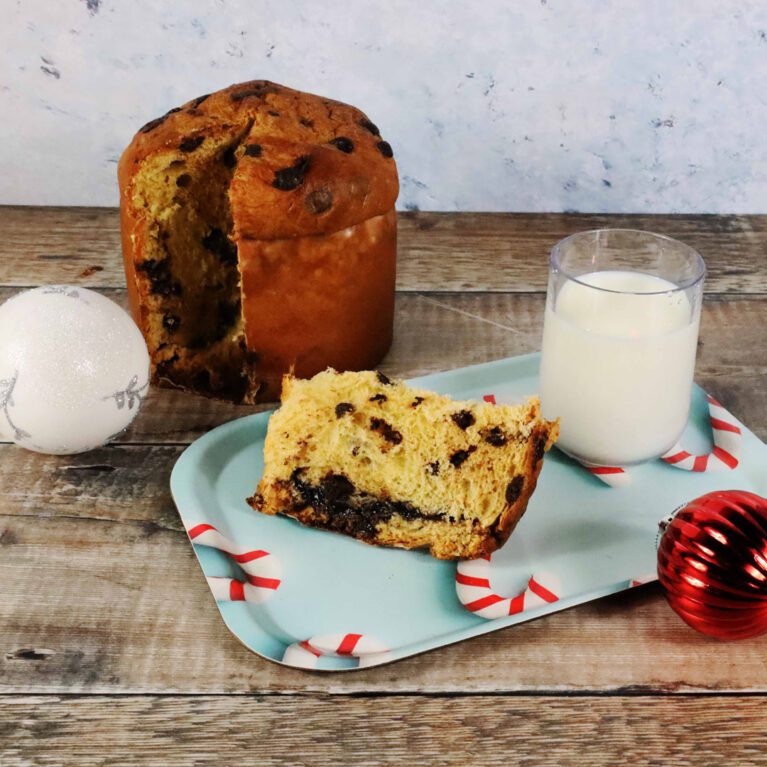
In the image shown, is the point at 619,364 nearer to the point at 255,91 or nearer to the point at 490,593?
the point at 490,593

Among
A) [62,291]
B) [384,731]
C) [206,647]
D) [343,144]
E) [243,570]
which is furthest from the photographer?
[343,144]

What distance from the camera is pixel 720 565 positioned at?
3.58ft

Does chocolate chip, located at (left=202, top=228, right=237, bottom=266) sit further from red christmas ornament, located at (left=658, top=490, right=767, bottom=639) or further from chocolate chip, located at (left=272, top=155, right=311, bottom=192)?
red christmas ornament, located at (left=658, top=490, right=767, bottom=639)

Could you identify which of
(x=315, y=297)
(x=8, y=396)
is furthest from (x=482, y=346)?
(x=8, y=396)

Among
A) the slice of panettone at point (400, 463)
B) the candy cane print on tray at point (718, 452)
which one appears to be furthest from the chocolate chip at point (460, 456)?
the candy cane print on tray at point (718, 452)

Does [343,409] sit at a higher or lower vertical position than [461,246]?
higher

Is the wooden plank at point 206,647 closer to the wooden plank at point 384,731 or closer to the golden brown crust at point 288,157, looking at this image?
the wooden plank at point 384,731

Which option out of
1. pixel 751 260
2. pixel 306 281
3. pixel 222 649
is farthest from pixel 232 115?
pixel 751 260

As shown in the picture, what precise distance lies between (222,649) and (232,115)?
0.83 m

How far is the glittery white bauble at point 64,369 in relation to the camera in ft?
4.47

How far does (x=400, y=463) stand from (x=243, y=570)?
0.25 meters

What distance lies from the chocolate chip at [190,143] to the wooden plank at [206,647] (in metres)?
0.61

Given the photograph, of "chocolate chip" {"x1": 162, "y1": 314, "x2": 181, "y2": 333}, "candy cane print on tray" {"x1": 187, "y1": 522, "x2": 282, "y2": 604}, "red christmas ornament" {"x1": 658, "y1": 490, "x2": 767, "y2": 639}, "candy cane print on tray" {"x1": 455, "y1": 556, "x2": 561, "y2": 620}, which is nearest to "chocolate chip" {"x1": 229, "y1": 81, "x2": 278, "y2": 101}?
"chocolate chip" {"x1": 162, "y1": 314, "x2": 181, "y2": 333}

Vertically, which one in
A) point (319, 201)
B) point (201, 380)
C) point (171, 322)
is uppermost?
point (319, 201)
